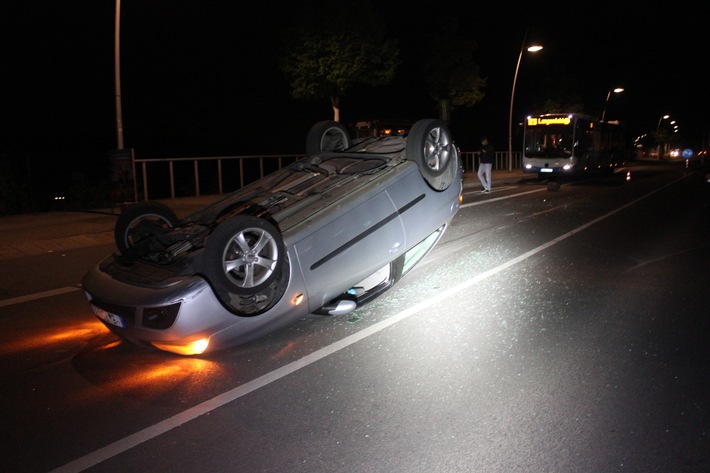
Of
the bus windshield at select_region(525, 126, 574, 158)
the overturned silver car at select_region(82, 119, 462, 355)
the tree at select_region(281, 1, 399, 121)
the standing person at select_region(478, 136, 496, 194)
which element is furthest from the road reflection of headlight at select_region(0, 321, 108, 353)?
the bus windshield at select_region(525, 126, 574, 158)

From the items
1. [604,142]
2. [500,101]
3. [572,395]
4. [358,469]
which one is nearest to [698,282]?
[572,395]

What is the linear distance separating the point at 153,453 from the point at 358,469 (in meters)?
1.19

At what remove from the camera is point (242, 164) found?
2034 centimetres

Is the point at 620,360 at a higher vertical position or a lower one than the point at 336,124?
lower

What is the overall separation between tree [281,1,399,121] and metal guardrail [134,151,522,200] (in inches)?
133

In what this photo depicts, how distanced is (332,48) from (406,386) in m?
16.6

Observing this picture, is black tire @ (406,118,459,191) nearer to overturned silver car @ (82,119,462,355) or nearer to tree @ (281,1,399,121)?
overturned silver car @ (82,119,462,355)

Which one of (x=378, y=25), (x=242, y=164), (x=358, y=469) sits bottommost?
(x=358, y=469)

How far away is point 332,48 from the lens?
1911 cm

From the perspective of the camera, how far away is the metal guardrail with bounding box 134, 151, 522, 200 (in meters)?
17.8

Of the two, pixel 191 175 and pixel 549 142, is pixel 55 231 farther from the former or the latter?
pixel 549 142

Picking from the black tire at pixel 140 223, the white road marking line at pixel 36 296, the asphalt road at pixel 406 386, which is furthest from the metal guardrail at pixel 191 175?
the black tire at pixel 140 223

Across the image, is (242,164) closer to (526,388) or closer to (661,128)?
(526,388)

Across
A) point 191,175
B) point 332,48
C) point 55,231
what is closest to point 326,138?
point 55,231
